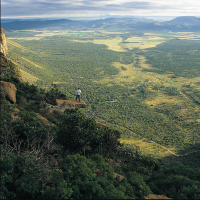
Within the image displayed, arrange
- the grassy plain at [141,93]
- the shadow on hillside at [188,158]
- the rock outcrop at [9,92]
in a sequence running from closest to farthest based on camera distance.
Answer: the rock outcrop at [9,92], the shadow on hillside at [188,158], the grassy plain at [141,93]

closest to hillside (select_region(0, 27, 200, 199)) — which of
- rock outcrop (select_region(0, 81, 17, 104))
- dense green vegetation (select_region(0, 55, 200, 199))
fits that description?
dense green vegetation (select_region(0, 55, 200, 199))

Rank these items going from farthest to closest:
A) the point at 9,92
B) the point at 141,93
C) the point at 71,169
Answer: the point at 141,93 < the point at 9,92 < the point at 71,169

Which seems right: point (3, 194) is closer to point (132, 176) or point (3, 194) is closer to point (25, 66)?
point (132, 176)

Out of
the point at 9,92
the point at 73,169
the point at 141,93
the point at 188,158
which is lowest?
the point at 188,158

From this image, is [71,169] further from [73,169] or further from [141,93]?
[141,93]

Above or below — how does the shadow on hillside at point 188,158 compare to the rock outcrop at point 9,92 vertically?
below

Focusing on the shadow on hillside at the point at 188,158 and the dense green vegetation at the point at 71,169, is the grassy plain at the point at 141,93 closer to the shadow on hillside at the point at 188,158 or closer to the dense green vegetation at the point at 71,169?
the shadow on hillside at the point at 188,158

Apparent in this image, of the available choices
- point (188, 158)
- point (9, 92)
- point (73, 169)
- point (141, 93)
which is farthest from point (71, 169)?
point (141, 93)

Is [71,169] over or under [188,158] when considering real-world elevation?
over

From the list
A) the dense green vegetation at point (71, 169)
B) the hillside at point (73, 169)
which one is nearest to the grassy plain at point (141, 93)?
the hillside at point (73, 169)
